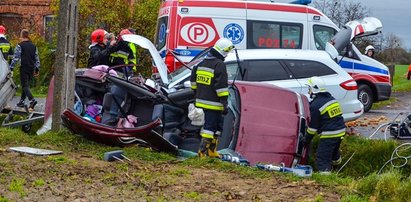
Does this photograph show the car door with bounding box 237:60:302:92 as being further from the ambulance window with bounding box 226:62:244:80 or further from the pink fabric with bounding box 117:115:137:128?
the pink fabric with bounding box 117:115:137:128

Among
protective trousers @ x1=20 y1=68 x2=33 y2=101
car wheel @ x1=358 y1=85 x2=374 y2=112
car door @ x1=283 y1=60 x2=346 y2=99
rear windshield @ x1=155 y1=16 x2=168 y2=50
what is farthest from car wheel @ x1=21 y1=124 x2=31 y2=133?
car wheel @ x1=358 y1=85 x2=374 y2=112

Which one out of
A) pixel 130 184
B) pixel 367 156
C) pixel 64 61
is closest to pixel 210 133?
pixel 64 61

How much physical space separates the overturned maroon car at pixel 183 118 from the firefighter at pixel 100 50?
1469 mm

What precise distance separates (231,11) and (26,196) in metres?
10.1

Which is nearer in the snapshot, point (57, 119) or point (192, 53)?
point (57, 119)

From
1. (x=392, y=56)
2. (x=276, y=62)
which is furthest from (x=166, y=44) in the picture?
(x=392, y=56)

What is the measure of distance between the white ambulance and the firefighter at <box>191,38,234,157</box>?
17.6ft

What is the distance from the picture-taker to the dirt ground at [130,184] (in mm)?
6180

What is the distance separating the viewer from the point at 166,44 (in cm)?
1530

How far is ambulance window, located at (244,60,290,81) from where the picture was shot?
481 inches

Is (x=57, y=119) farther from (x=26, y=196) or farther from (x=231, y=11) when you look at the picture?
(x=231, y=11)

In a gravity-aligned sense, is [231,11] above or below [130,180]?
above

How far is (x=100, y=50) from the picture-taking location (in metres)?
12.1

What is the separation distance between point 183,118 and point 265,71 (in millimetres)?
2871
